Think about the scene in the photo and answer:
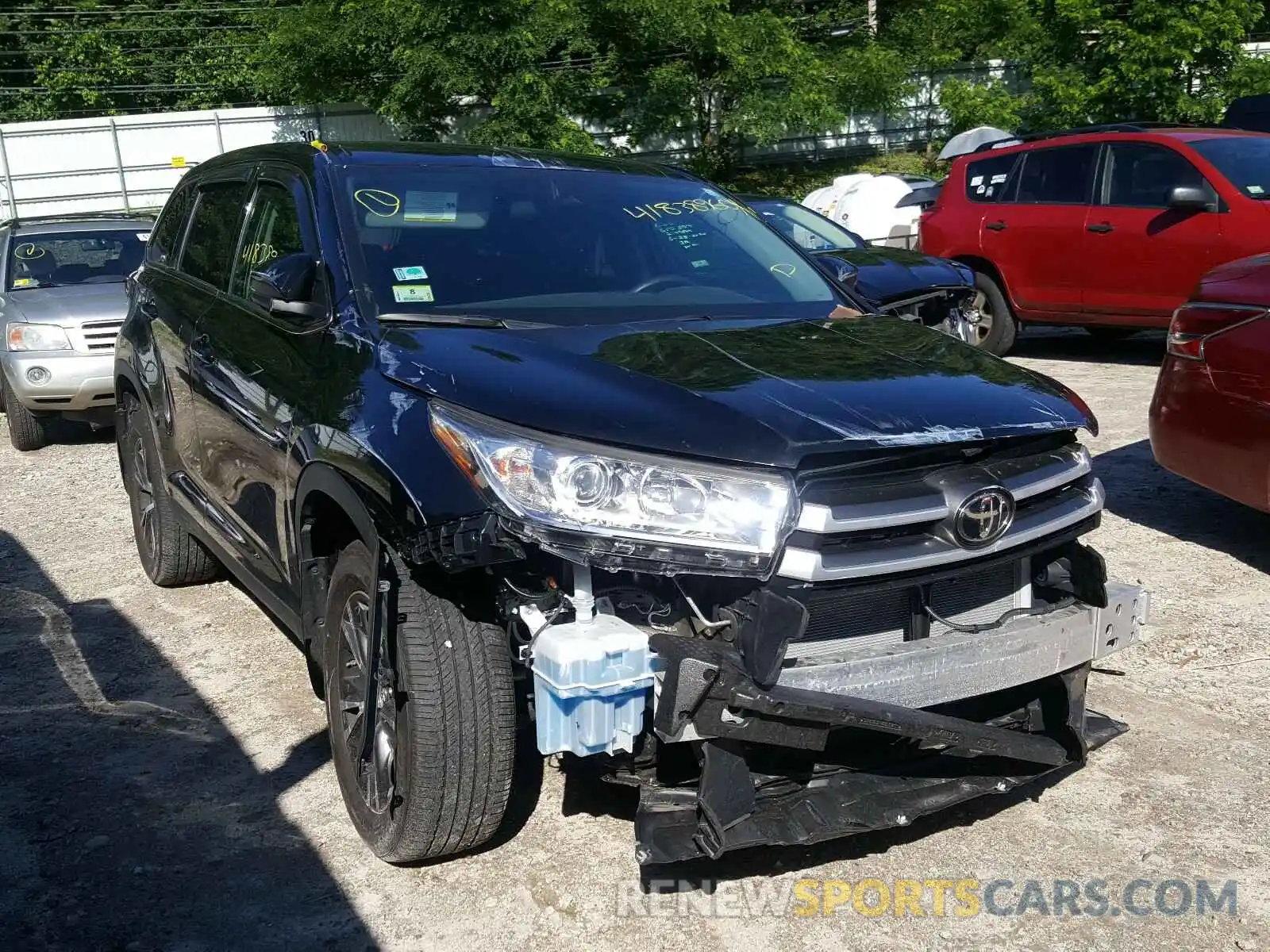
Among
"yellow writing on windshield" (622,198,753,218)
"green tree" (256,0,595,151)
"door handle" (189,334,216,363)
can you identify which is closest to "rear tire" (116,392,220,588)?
"door handle" (189,334,216,363)

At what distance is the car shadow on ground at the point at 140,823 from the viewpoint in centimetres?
331

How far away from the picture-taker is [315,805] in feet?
12.9

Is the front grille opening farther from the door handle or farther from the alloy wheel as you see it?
the alloy wheel

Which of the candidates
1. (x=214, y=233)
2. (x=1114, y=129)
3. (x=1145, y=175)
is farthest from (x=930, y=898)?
(x=1114, y=129)

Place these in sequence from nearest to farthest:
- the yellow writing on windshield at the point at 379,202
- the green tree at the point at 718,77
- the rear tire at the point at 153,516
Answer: the yellow writing on windshield at the point at 379,202
the rear tire at the point at 153,516
the green tree at the point at 718,77

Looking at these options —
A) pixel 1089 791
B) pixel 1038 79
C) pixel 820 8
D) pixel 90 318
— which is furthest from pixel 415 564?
pixel 820 8

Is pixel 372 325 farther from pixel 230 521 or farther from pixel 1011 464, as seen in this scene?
pixel 1011 464

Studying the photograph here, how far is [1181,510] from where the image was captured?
21.7 feet

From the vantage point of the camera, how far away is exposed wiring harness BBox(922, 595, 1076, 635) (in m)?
3.24

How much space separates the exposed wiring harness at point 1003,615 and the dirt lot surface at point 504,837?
2.18ft

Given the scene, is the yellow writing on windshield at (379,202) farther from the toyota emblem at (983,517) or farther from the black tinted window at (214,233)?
the toyota emblem at (983,517)

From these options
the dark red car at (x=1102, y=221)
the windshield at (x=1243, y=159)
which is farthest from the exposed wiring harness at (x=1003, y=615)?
the windshield at (x=1243, y=159)

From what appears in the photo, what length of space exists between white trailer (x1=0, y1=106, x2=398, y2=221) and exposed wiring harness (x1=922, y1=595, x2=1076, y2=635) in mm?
27830

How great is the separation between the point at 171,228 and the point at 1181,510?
4987 mm
